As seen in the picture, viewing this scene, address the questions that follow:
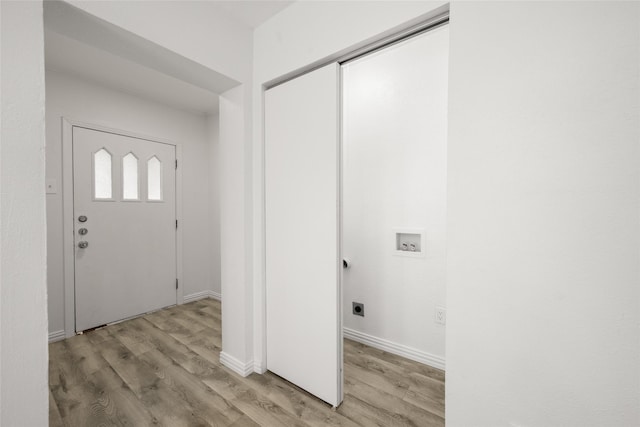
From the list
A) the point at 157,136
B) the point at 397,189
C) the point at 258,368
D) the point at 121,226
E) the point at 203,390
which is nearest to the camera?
the point at 203,390

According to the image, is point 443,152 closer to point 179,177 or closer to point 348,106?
point 348,106

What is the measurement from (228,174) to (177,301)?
2.27 m

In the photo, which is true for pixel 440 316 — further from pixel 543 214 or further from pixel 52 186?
pixel 52 186

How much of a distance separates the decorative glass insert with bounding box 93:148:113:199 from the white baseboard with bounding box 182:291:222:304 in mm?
1519

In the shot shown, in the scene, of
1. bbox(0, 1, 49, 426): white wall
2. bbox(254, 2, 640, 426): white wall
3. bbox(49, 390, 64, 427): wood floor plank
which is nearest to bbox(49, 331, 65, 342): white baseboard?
bbox(49, 390, 64, 427): wood floor plank

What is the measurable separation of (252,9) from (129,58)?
0.82 m

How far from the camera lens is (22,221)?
108 centimetres

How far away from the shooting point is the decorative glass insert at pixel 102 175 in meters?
2.83

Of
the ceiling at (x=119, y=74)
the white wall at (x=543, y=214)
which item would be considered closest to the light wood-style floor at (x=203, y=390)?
the white wall at (x=543, y=214)

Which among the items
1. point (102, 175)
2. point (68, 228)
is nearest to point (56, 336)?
point (68, 228)

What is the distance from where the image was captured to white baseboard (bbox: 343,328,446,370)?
82.6 inches

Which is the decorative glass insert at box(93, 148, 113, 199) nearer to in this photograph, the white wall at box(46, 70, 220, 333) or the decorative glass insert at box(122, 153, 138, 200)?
the decorative glass insert at box(122, 153, 138, 200)

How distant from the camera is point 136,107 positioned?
3105mm

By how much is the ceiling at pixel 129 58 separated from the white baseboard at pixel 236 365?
2026 millimetres
